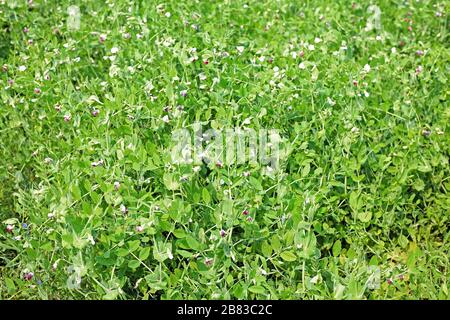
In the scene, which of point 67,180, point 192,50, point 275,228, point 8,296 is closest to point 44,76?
point 192,50

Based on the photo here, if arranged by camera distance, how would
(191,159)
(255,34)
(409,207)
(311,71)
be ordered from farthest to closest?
1. (255,34)
2. (311,71)
3. (409,207)
4. (191,159)

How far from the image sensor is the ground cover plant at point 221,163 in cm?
287

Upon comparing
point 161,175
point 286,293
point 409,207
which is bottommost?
point 409,207

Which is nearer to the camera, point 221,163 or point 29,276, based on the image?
point 29,276

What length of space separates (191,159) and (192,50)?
105 centimetres

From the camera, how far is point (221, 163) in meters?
3.14

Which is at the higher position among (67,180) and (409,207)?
(67,180)

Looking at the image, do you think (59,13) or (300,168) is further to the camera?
(59,13)

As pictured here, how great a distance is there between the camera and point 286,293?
2.76m

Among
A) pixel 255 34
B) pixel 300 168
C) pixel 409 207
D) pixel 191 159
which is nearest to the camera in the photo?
pixel 191 159

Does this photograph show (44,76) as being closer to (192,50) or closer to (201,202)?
(192,50)

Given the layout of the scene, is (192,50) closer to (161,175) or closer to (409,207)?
(161,175)

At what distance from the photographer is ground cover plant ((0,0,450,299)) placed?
2.87 metres

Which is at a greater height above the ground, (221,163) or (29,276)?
(221,163)
